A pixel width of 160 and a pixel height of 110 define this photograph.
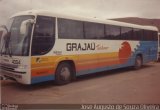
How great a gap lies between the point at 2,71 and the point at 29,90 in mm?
1296

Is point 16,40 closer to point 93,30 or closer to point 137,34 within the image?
point 93,30

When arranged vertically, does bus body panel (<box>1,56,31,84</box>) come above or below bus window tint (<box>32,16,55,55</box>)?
below

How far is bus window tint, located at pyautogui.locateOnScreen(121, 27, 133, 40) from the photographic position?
13591mm

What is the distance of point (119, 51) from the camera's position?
522 inches

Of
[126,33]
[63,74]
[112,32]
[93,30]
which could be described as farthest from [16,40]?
[126,33]

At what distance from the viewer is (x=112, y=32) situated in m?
12.8

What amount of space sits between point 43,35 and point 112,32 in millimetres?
4291

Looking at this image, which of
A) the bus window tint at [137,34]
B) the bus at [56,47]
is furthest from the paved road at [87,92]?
the bus window tint at [137,34]

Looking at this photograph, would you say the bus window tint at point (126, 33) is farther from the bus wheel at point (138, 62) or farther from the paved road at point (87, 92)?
the paved road at point (87, 92)

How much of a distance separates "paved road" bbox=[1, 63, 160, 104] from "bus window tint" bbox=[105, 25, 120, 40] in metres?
2.12

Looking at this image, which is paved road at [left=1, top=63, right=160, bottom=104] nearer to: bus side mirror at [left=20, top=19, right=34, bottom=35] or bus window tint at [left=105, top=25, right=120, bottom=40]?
bus side mirror at [left=20, top=19, right=34, bottom=35]

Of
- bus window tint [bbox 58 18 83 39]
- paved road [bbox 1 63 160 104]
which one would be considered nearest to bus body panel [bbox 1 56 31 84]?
paved road [bbox 1 63 160 104]

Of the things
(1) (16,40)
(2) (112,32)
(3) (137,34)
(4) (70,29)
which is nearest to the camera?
(1) (16,40)

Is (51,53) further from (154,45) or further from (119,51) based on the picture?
(154,45)
